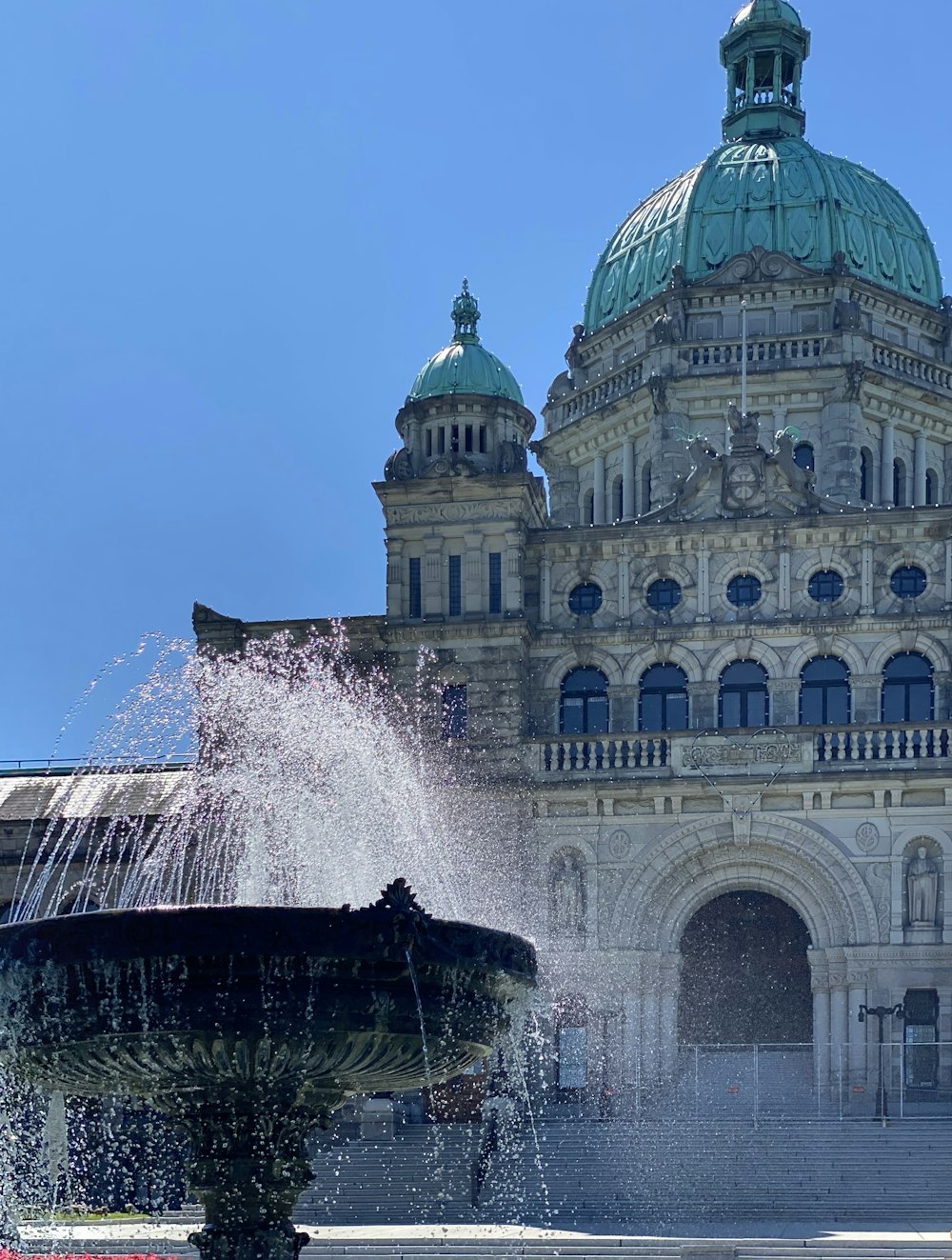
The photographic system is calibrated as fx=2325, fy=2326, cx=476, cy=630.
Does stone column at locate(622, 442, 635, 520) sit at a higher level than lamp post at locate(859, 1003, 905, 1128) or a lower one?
higher

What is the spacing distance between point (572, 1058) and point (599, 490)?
694 inches

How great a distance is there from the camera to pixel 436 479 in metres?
51.6

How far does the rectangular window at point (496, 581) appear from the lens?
167 feet

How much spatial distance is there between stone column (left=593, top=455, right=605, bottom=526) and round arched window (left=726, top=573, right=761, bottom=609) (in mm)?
9230

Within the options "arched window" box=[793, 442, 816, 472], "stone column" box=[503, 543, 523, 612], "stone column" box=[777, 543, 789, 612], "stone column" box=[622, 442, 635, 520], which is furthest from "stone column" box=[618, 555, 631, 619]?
"arched window" box=[793, 442, 816, 472]

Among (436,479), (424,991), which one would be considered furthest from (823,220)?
(424,991)

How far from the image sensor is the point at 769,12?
64.4m

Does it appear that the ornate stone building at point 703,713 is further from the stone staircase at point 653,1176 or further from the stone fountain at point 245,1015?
the stone fountain at point 245,1015

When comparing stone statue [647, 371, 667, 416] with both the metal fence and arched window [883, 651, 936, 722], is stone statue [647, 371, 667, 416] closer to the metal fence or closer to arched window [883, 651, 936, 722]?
arched window [883, 651, 936, 722]

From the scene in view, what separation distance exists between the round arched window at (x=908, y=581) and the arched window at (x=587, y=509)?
38.3 ft

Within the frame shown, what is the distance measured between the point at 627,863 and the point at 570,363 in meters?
17.8

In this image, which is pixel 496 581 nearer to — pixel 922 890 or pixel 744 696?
pixel 744 696

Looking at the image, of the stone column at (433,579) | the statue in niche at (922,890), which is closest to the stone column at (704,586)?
the stone column at (433,579)

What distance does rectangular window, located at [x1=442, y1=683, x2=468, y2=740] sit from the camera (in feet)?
165
